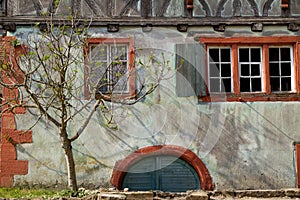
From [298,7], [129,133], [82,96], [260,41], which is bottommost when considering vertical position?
[129,133]

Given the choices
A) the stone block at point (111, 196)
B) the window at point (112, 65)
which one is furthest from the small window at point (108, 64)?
the stone block at point (111, 196)

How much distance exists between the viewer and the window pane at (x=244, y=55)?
42.4ft

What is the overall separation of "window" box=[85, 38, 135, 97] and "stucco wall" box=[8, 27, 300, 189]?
0.23 m

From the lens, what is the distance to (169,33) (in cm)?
1279

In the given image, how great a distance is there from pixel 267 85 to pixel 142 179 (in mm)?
3475

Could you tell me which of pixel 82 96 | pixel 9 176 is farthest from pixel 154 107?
pixel 9 176

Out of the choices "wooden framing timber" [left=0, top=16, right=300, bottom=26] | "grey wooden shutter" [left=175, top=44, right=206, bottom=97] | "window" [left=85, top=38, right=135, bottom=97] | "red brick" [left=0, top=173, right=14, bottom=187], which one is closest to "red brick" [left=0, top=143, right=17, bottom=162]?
"red brick" [left=0, top=173, right=14, bottom=187]

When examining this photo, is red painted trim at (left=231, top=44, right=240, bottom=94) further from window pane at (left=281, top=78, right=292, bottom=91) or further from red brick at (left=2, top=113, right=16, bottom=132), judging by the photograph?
red brick at (left=2, top=113, right=16, bottom=132)

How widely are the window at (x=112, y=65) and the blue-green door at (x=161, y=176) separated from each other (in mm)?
1586

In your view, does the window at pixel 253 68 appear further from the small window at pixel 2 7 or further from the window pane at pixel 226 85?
the small window at pixel 2 7

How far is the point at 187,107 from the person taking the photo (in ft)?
41.4

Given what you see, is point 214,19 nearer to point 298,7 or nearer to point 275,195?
point 298,7

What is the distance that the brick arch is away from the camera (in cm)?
1238

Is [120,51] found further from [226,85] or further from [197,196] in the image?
[197,196]
